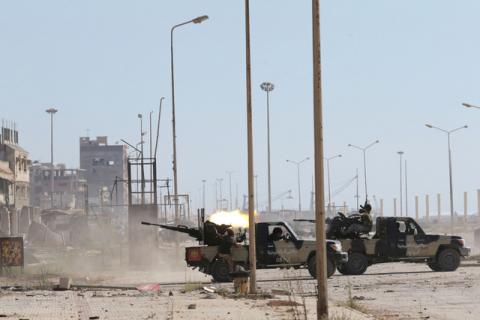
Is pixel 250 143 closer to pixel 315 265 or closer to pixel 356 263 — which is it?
pixel 315 265

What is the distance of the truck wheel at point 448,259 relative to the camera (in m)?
36.3

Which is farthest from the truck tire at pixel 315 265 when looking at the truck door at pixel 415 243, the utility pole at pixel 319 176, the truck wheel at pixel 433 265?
the utility pole at pixel 319 176

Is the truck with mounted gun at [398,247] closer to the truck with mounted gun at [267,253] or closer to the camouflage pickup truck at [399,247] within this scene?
the camouflage pickup truck at [399,247]

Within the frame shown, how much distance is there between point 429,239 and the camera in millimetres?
35938

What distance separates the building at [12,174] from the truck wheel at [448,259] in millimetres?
65866

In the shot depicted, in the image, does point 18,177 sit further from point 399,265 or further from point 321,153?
point 321,153

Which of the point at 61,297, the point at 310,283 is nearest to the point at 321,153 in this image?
the point at 61,297

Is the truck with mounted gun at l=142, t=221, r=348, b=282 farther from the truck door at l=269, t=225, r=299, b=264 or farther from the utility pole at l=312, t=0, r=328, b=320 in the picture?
the utility pole at l=312, t=0, r=328, b=320

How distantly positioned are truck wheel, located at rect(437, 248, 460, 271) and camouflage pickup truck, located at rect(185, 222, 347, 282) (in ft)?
14.9

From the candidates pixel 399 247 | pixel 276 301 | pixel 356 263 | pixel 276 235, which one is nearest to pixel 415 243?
pixel 399 247

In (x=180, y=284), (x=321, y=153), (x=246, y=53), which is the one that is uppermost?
(x=246, y=53)

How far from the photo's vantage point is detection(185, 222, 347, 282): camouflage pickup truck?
32.4 m

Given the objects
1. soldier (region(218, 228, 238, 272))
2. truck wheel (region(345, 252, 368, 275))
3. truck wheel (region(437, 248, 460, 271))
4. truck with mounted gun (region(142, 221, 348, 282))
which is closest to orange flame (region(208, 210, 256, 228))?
truck with mounted gun (region(142, 221, 348, 282))

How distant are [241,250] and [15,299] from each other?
9.37m
